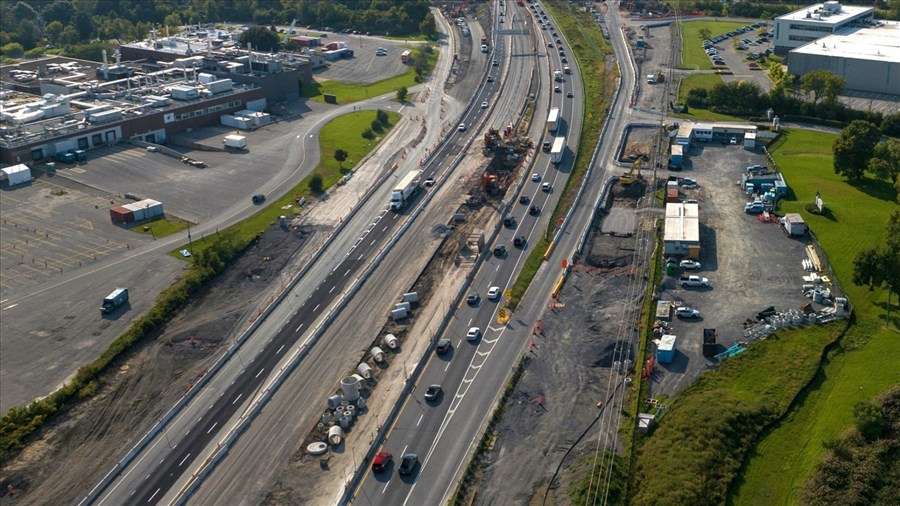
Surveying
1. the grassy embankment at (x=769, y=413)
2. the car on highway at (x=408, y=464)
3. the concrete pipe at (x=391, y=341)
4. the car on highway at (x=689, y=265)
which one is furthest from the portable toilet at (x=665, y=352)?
the car on highway at (x=408, y=464)

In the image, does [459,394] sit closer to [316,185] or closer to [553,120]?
[316,185]

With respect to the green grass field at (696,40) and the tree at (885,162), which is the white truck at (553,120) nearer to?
the green grass field at (696,40)

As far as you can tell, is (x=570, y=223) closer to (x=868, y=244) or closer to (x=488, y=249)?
(x=488, y=249)

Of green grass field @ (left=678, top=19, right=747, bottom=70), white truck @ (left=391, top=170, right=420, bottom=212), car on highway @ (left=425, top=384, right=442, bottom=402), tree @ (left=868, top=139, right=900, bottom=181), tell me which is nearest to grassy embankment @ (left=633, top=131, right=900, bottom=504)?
car on highway @ (left=425, top=384, right=442, bottom=402)

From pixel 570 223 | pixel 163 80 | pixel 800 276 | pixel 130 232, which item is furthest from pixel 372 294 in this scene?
pixel 163 80

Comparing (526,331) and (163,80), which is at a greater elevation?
(163,80)
